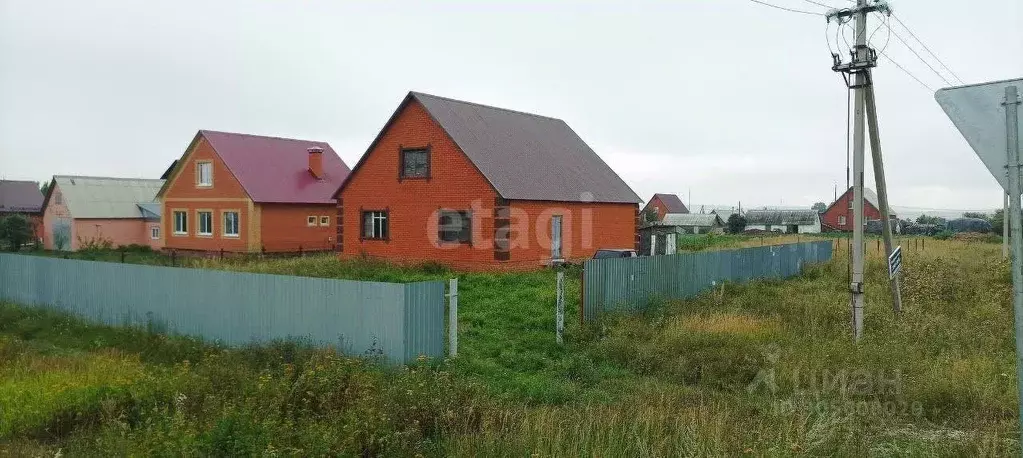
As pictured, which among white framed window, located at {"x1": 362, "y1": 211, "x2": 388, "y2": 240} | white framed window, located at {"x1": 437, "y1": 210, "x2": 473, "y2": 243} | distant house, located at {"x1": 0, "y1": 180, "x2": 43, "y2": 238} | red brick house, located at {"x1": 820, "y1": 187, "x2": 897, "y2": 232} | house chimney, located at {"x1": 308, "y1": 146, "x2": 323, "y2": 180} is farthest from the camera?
red brick house, located at {"x1": 820, "y1": 187, "x2": 897, "y2": 232}

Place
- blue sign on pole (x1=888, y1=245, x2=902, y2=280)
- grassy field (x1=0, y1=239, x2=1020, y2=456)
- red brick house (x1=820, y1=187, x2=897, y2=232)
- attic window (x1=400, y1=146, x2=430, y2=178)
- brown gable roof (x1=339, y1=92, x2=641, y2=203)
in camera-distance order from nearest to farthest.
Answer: grassy field (x1=0, y1=239, x2=1020, y2=456) < blue sign on pole (x1=888, y1=245, x2=902, y2=280) < brown gable roof (x1=339, y1=92, x2=641, y2=203) < attic window (x1=400, y1=146, x2=430, y2=178) < red brick house (x1=820, y1=187, x2=897, y2=232)

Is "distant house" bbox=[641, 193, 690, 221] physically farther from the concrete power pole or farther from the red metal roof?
the concrete power pole

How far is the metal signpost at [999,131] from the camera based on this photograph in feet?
11.7

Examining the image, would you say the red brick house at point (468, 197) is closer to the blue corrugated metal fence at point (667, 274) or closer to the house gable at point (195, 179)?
the blue corrugated metal fence at point (667, 274)

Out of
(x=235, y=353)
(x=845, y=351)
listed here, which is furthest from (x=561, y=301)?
(x=235, y=353)

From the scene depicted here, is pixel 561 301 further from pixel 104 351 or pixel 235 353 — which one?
pixel 104 351

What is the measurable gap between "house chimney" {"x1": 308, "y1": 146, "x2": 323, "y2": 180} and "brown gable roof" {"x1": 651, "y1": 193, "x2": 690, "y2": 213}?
61689 mm

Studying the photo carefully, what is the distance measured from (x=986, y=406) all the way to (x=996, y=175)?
190 inches

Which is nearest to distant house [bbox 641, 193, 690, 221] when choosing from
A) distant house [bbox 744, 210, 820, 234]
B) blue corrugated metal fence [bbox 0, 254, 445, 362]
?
distant house [bbox 744, 210, 820, 234]

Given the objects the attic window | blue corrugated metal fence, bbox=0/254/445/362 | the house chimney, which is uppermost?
the house chimney

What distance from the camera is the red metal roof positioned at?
3219 centimetres

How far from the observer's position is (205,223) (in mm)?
33438

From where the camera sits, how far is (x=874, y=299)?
15609mm

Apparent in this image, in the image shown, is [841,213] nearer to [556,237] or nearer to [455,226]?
[556,237]
